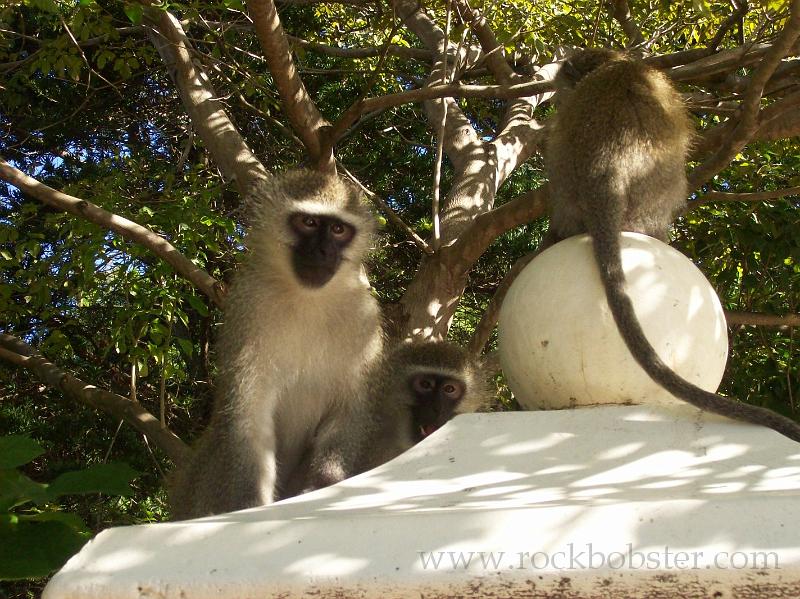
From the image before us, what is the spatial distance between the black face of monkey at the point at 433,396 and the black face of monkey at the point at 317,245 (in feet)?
2.60

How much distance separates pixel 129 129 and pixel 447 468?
23.6 feet

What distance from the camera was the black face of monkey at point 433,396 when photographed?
14.0ft

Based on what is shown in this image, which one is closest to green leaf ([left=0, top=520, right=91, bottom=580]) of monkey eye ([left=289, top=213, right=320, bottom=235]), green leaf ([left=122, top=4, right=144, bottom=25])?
monkey eye ([left=289, top=213, right=320, bottom=235])

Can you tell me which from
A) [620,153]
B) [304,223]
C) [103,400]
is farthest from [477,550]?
[103,400]

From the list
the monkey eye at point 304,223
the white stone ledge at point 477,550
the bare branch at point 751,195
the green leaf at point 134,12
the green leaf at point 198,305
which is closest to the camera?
the white stone ledge at point 477,550

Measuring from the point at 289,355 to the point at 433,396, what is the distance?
90cm

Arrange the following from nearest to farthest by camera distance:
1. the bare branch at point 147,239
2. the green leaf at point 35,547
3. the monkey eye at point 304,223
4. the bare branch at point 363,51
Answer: the green leaf at point 35,547 < the monkey eye at point 304,223 < the bare branch at point 147,239 < the bare branch at point 363,51

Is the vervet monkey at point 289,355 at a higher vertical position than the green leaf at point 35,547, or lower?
higher

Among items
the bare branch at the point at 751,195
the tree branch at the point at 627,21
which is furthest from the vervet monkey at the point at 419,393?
the tree branch at the point at 627,21

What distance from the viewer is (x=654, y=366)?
8.88 feet

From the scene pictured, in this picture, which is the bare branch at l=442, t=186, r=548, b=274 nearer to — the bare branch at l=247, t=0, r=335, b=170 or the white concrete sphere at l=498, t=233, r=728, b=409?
the bare branch at l=247, t=0, r=335, b=170

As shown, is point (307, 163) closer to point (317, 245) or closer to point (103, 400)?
point (103, 400)

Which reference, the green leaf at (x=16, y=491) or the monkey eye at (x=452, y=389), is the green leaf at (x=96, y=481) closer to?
the green leaf at (x=16, y=491)

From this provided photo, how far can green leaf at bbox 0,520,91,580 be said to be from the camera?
2.47 metres
